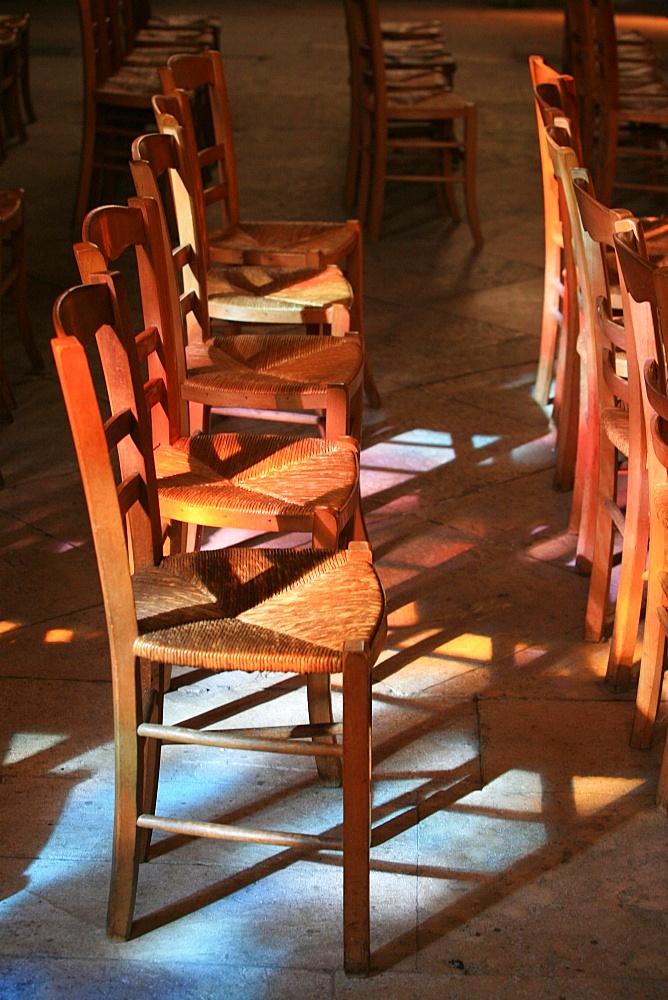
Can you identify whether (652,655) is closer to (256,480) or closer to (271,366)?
(256,480)

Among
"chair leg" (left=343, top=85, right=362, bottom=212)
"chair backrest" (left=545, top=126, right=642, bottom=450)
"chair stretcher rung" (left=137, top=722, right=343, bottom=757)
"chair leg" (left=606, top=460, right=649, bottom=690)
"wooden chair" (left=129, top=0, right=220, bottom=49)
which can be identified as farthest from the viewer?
"wooden chair" (left=129, top=0, right=220, bottom=49)

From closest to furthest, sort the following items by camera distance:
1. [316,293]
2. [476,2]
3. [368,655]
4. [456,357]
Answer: [368,655], [316,293], [456,357], [476,2]

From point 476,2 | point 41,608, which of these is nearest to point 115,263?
point 41,608

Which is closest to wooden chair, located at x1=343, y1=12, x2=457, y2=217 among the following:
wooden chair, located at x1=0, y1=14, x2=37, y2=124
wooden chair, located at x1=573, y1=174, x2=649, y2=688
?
wooden chair, located at x1=0, y1=14, x2=37, y2=124

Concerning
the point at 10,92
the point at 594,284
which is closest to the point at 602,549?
the point at 594,284

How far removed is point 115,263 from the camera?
577 cm

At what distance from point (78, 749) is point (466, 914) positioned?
827mm

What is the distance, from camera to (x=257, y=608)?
6.84 feet

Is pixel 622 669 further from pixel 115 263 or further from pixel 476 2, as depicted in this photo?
pixel 476 2

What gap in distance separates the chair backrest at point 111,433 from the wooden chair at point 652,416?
83 cm

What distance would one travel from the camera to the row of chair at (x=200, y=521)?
192cm

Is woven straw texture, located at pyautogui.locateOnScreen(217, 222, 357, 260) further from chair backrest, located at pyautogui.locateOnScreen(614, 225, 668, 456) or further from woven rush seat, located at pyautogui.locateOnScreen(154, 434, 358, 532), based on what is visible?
chair backrest, located at pyautogui.locateOnScreen(614, 225, 668, 456)

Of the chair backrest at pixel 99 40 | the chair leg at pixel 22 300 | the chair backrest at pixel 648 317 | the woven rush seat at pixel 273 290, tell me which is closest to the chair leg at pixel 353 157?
the chair backrest at pixel 99 40

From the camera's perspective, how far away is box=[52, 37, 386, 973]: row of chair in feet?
6.28
